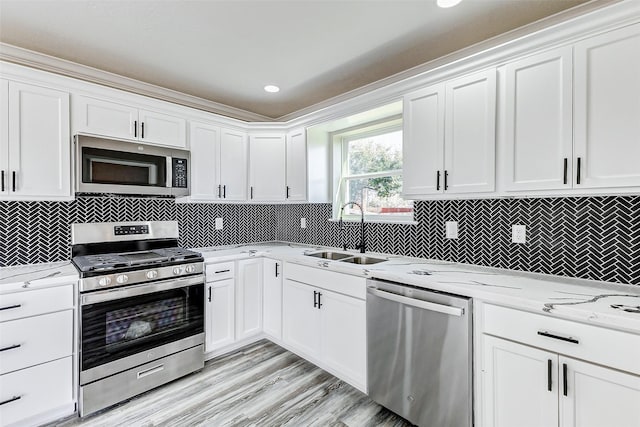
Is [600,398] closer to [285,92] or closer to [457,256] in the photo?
[457,256]

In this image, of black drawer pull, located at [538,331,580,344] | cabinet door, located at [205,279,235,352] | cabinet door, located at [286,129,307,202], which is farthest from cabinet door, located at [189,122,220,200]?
black drawer pull, located at [538,331,580,344]

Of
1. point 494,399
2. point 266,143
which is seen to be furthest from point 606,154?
point 266,143

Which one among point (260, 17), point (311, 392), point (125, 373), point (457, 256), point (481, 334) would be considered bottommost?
point (311, 392)

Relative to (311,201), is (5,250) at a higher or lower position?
lower

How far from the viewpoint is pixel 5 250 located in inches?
86.8

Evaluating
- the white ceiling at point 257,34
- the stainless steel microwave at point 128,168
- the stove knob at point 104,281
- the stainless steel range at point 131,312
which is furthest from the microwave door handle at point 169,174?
the stove knob at point 104,281

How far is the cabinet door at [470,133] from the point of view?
187cm

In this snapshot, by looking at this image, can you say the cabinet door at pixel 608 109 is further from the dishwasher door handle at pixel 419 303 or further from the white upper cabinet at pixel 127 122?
the white upper cabinet at pixel 127 122

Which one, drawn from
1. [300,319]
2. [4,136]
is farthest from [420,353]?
[4,136]

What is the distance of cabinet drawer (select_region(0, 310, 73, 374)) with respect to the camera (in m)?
1.76

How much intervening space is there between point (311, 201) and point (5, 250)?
2444 millimetres

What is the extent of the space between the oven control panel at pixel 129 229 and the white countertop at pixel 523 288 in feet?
5.28

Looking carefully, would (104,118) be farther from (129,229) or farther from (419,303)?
(419,303)

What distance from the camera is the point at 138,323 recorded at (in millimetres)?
2250
